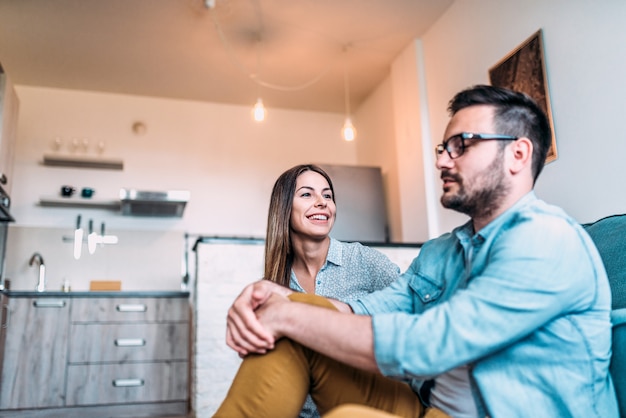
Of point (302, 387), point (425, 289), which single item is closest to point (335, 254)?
point (425, 289)

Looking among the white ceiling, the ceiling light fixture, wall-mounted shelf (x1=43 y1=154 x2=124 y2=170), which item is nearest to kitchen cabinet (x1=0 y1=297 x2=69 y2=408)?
wall-mounted shelf (x1=43 y1=154 x2=124 y2=170)

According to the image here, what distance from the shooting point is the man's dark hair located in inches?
48.3

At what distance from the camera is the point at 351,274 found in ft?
6.54

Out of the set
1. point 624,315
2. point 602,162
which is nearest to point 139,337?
point 602,162

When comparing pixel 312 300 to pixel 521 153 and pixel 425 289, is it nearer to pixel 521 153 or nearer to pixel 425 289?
pixel 425 289

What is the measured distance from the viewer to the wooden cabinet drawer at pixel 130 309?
406cm

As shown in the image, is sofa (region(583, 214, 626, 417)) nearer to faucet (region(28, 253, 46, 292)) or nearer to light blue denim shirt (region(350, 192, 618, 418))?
light blue denim shirt (region(350, 192, 618, 418))

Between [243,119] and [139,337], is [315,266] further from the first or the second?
[243,119]

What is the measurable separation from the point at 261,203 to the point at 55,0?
2.54 meters

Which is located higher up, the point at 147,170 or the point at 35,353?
the point at 147,170

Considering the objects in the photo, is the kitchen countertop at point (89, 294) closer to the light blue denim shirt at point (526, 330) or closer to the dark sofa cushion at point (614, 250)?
the dark sofa cushion at point (614, 250)

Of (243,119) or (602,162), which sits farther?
(243,119)

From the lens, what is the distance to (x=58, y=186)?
5051 millimetres

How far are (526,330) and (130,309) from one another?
364 cm
